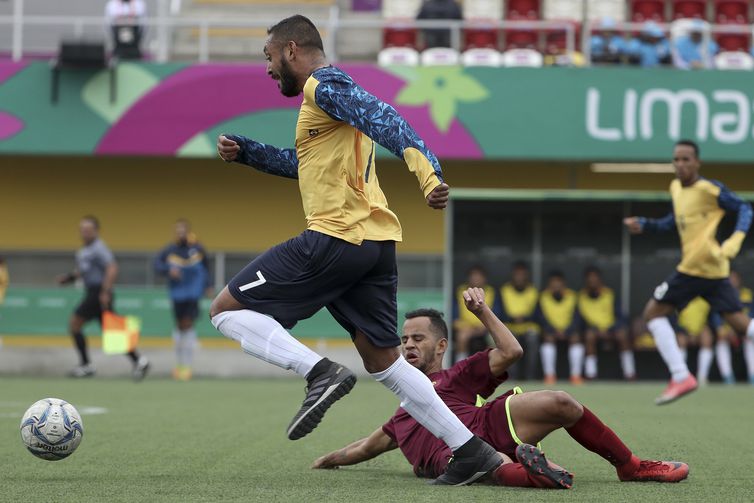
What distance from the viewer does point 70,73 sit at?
18828 mm

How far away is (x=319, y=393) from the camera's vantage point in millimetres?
5461

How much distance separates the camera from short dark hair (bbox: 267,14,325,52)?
18.9 feet

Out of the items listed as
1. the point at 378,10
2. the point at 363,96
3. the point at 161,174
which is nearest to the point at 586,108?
the point at 378,10

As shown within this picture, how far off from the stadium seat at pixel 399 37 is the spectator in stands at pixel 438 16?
100 cm

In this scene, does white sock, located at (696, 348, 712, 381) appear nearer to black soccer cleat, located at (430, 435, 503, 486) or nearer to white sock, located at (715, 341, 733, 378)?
white sock, located at (715, 341, 733, 378)

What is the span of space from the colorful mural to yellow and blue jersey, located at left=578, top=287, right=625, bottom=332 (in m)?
2.19

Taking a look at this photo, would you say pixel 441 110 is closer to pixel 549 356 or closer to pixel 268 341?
pixel 549 356

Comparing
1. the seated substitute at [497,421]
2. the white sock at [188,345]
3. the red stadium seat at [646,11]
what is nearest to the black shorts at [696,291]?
the seated substitute at [497,421]

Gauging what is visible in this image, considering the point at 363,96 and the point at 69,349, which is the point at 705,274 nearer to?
the point at 363,96

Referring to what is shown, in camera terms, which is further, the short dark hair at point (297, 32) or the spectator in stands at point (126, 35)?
the spectator in stands at point (126, 35)

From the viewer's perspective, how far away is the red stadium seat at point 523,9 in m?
22.1

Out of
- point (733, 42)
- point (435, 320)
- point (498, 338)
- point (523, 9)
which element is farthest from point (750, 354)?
point (498, 338)

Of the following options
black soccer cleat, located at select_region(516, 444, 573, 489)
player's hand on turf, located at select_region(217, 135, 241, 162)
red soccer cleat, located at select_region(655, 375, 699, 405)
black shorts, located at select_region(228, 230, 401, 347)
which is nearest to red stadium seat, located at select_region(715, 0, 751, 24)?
red soccer cleat, located at select_region(655, 375, 699, 405)

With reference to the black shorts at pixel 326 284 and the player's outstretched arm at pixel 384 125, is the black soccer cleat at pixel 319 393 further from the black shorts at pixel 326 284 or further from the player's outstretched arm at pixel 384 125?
the player's outstretched arm at pixel 384 125
